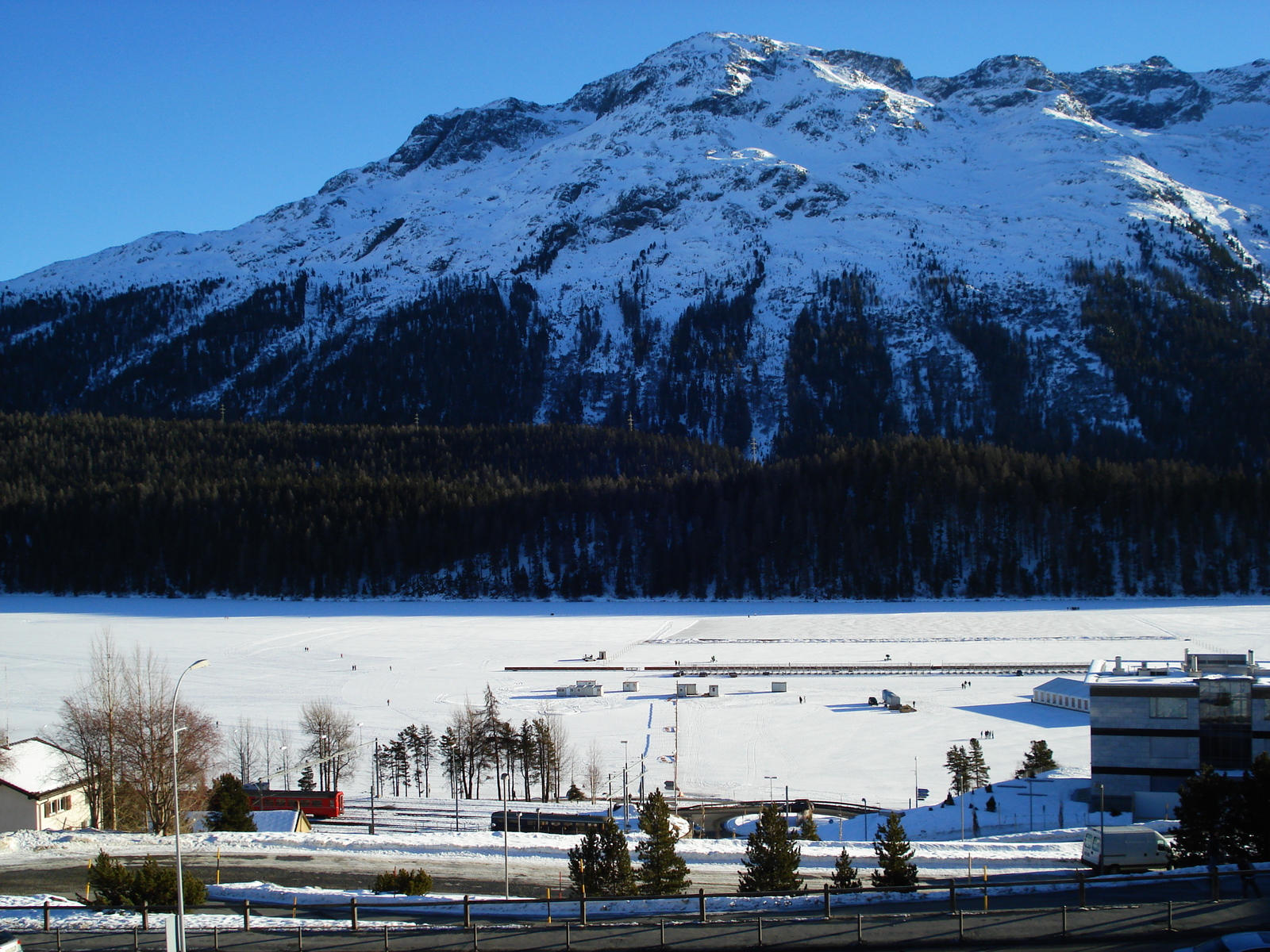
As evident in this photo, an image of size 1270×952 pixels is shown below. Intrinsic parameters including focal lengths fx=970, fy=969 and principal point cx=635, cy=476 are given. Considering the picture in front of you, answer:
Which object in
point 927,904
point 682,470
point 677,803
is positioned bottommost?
point 677,803

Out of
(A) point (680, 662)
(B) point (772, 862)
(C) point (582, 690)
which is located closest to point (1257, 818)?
(B) point (772, 862)

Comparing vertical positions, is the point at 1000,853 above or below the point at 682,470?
below

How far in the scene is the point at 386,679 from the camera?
6819 centimetres

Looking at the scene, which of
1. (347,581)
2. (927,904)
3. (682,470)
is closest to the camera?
(927,904)

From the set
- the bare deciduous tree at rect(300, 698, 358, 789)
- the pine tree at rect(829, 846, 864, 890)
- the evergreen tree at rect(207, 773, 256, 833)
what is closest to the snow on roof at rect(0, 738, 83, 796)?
the evergreen tree at rect(207, 773, 256, 833)

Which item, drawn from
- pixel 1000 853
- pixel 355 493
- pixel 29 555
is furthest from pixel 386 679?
pixel 29 555

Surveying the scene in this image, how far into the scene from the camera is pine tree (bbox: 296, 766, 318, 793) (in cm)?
4544

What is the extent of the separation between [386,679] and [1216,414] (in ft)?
625

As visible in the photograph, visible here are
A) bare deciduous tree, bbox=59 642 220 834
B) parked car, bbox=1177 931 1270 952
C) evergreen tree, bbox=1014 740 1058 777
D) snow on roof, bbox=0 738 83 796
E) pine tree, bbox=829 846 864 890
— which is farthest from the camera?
evergreen tree, bbox=1014 740 1058 777

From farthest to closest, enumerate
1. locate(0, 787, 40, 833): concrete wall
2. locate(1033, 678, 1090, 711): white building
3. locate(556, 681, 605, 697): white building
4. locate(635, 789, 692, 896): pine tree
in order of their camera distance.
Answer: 1. locate(556, 681, 605, 697): white building
2. locate(1033, 678, 1090, 711): white building
3. locate(0, 787, 40, 833): concrete wall
4. locate(635, 789, 692, 896): pine tree

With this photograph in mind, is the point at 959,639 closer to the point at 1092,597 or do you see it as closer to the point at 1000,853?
Answer: the point at 1092,597

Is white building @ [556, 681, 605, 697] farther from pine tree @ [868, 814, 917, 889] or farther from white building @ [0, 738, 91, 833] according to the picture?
pine tree @ [868, 814, 917, 889]

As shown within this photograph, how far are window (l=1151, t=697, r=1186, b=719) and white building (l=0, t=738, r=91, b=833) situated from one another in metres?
43.0

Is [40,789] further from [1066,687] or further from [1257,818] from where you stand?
[1066,687]
